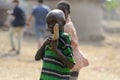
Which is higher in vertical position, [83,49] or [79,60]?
[79,60]

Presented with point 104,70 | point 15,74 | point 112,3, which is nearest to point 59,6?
point 15,74

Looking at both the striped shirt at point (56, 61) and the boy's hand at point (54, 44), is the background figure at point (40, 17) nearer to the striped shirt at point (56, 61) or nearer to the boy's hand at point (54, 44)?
the striped shirt at point (56, 61)

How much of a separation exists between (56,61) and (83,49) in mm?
12335

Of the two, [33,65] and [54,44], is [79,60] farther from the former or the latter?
[33,65]

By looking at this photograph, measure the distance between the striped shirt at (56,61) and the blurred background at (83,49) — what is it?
15.7ft

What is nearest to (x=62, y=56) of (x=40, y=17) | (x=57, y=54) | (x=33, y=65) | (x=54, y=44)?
(x=57, y=54)

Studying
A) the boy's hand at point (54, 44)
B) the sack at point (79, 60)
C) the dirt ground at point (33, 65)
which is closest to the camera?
the boy's hand at point (54, 44)

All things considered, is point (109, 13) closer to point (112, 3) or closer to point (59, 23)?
point (112, 3)

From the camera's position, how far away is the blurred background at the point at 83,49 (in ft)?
35.7

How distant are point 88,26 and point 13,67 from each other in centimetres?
981

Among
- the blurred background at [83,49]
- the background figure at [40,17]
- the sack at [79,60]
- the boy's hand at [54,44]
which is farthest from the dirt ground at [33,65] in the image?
the boy's hand at [54,44]

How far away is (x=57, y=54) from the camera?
493 centimetres

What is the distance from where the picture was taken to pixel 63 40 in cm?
503

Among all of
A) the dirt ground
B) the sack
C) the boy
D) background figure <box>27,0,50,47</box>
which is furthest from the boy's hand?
background figure <box>27,0,50,47</box>
